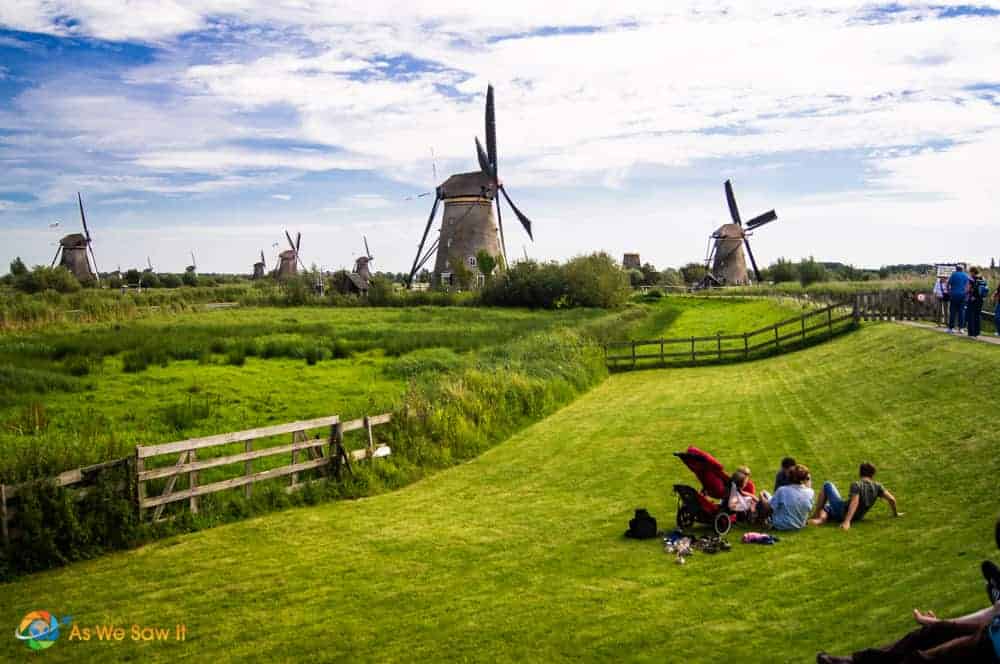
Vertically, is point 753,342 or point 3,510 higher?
point 3,510

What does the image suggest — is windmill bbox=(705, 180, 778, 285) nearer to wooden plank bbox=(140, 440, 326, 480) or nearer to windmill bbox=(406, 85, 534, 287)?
windmill bbox=(406, 85, 534, 287)

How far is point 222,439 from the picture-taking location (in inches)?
575

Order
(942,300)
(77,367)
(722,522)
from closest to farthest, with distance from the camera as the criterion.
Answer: (722,522)
(77,367)
(942,300)

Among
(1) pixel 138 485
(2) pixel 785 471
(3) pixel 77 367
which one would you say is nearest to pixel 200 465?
(1) pixel 138 485

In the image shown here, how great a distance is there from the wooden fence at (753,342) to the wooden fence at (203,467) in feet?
72.1

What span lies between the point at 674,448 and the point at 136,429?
12.0 metres

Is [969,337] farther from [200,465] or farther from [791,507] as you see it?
[200,465]

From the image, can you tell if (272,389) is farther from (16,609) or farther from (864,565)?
(864,565)

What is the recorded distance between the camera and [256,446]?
18.5 metres

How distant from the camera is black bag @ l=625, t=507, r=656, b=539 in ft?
38.9

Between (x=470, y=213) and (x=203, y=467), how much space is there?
205 ft

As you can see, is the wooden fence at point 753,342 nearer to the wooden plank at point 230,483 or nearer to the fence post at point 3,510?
the wooden plank at point 230,483

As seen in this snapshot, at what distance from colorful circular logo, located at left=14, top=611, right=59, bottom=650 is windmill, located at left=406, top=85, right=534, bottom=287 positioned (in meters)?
66.5

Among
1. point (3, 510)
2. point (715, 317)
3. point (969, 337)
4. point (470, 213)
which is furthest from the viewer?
point (470, 213)
